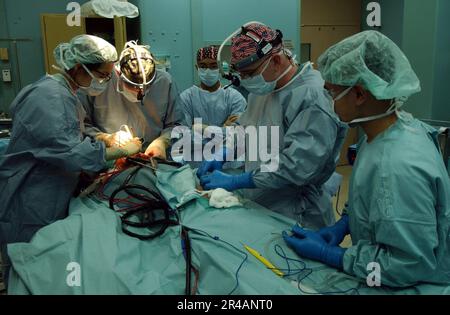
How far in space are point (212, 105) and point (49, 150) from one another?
1783 millimetres

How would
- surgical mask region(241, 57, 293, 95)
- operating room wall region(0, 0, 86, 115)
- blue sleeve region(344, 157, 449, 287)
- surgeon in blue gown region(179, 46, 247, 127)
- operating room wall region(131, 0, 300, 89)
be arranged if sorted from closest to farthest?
blue sleeve region(344, 157, 449, 287)
surgical mask region(241, 57, 293, 95)
surgeon in blue gown region(179, 46, 247, 127)
operating room wall region(131, 0, 300, 89)
operating room wall region(0, 0, 86, 115)

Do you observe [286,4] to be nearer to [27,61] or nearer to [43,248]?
[27,61]

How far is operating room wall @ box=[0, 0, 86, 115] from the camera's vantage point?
13.5 feet

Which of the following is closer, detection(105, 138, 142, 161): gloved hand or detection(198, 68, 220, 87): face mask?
detection(105, 138, 142, 161): gloved hand

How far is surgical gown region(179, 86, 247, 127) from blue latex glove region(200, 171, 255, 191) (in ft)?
4.94

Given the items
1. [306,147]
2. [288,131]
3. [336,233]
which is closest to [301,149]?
[306,147]

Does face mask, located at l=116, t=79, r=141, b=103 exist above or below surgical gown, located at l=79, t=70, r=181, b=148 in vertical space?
above

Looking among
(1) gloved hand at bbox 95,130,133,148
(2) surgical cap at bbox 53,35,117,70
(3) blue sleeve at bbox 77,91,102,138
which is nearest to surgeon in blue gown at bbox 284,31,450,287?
(2) surgical cap at bbox 53,35,117,70

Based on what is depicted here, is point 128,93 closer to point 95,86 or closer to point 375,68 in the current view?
point 95,86

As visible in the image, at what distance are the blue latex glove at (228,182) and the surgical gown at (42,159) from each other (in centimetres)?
55

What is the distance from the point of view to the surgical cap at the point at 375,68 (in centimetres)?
119

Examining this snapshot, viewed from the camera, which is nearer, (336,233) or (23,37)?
(336,233)

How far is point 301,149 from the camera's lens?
1.58m

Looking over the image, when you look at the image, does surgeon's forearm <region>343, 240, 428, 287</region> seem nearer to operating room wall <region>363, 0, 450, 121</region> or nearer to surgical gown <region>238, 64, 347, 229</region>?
surgical gown <region>238, 64, 347, 229</region>
